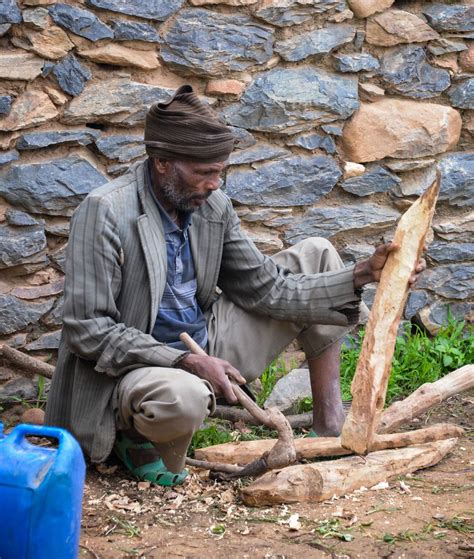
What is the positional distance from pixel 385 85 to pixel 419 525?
2606mm

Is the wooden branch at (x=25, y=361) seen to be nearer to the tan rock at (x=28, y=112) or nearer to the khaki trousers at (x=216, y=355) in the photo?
the khaki trousers at (x=216, y=355)

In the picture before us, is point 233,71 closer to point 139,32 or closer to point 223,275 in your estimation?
point 139,32

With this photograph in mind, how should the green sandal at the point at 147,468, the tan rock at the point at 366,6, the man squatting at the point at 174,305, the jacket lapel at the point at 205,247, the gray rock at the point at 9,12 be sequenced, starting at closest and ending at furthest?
the man squatting at the point at 174,305 → the green sandal at the point at 147,468 → the jacket lapel at the point at 205,247 → the gray rock at the point at 9,12 → the tan rock at the point at 366,6

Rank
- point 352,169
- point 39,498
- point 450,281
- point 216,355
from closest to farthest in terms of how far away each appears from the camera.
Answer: point 39,498 < point 216,355 < point 352,169 < point 450,281

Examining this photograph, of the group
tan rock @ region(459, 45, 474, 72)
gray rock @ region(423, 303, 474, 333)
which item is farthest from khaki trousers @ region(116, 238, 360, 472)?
tan rock @ region(459, 45, 474, 72)

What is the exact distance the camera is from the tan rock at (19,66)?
14.0ft

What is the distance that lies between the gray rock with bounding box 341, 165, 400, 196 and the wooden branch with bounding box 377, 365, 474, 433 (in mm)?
1226

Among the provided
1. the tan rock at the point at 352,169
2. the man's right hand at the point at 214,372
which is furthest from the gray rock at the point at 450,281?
the man's right hand at the point at 214,372

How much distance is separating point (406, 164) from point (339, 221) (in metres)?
0.50

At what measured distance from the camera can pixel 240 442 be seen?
166 inches

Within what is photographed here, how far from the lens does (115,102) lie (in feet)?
14.8

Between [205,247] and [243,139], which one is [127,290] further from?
[243,139]

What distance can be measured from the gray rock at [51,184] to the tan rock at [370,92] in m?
1.51

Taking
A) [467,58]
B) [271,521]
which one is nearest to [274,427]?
[271,521]
